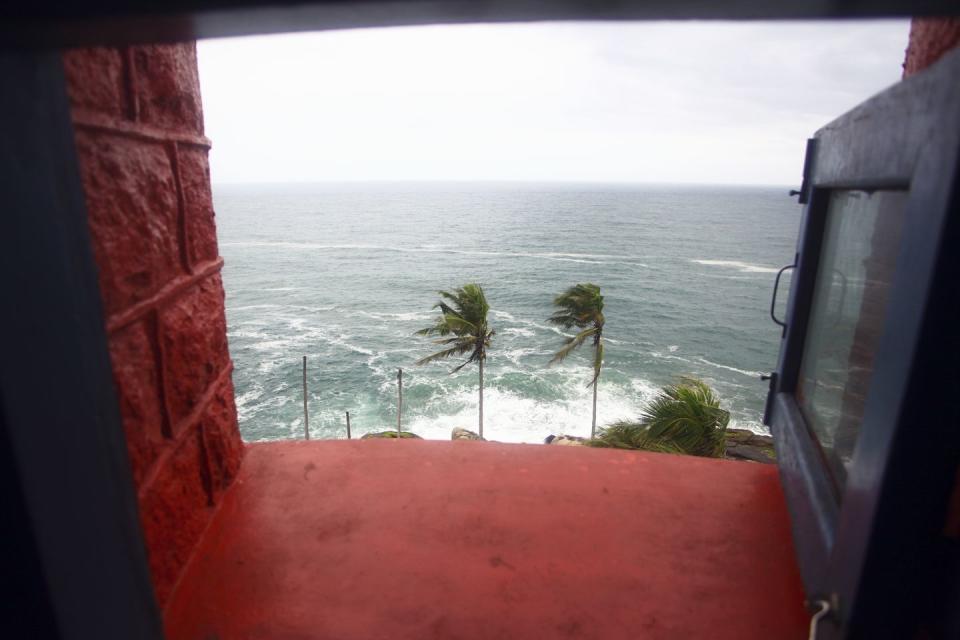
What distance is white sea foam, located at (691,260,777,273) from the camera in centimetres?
6294

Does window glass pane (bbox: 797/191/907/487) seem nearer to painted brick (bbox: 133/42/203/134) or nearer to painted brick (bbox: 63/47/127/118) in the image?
painted brick (bbox: 63/47/127/118)

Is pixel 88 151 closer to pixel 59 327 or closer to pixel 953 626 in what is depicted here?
pixel 59 327

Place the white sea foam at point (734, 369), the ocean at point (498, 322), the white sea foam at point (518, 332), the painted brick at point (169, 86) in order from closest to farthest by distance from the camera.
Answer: the painted brick at point (169, 86) < the ocean at point (498, 322) < the white sea foam at point (734, 369) < the white sea foam at point (518, 332)

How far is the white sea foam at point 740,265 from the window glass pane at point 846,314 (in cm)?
6666

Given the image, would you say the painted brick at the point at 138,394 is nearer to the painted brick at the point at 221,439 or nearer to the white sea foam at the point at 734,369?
the painted brick at the point at 221,439

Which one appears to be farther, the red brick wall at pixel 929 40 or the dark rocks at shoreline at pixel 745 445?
the dark rocks at shoreline at pixel 745 445

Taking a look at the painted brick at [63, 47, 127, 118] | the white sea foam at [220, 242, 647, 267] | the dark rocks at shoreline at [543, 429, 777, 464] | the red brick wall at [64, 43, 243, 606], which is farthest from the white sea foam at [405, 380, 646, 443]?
the white sea foam at [220, 242, 647, 267]

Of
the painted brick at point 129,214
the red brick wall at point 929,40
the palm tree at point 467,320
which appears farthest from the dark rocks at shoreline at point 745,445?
the painted brick at point 129,214

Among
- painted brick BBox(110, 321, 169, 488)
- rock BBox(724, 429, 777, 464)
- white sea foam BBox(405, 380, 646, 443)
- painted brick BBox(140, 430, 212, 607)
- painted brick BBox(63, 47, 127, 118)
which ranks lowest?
white sea foam BBox(405, 380, 646, 443)

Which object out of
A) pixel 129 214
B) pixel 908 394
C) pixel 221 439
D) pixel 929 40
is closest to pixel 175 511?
pixel 221 439

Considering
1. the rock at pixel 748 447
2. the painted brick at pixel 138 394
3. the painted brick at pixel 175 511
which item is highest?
the painted brick at pixel 138 394

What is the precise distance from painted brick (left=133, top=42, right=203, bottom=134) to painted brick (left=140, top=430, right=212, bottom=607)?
1285 mm

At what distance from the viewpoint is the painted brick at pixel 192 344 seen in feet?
6.95

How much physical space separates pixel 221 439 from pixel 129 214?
1.30m
